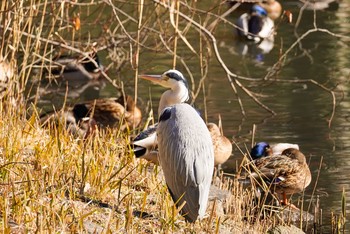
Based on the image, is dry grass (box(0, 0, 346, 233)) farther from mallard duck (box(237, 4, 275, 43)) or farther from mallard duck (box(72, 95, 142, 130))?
mallard duck (box(237, 4, 275, 43))

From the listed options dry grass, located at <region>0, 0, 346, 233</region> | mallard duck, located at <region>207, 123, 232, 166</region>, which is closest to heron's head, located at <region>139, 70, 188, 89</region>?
dry grass, located at <region>0, 0, 346, 233</region>

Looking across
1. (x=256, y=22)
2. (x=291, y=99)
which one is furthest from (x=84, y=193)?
(x=256, y=22)

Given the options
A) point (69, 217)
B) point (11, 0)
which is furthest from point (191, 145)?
point (11, 0)

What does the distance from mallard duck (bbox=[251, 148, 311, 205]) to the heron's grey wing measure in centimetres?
229

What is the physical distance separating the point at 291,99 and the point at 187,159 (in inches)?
290

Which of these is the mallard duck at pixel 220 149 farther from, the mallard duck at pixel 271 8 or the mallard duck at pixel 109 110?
the mallard duck at pixel 271 8

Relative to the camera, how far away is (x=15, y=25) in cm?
877

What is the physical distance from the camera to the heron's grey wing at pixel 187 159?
621 cm

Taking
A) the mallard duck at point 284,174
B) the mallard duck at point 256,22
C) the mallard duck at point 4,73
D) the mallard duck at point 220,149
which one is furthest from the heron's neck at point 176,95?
the mallard duck at point 256,22

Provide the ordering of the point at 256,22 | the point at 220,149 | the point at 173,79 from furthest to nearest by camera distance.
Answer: the point at 256,22
the point at 220,149
the point at 173,79

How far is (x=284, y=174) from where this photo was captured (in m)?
8.93

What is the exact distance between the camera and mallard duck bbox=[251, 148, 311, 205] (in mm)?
8844

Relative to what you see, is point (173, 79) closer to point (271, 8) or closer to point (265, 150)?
point (265, 150)

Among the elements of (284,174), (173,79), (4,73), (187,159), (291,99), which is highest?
(173,79)
